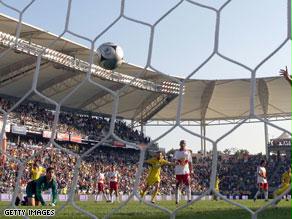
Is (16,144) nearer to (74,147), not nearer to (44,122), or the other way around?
(44,122)

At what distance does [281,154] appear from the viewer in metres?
32.8

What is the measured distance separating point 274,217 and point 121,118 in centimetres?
2881

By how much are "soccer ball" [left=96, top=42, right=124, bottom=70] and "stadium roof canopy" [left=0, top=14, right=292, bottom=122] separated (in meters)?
9.86

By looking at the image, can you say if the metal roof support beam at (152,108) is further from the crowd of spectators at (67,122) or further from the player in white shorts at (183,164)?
the player in white shorts at (183,164)

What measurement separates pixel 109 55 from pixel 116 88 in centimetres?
1574

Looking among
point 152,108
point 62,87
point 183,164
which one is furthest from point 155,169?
point 152,108

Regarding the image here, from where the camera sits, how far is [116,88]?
23484 mm

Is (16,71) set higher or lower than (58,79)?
lower

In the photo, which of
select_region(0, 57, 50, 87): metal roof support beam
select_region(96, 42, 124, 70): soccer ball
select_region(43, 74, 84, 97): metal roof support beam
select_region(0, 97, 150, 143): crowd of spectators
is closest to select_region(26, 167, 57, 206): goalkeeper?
select_region(96, 42, 124, 70): soccer ball

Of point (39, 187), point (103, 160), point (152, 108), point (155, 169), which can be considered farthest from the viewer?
point (152, 108)

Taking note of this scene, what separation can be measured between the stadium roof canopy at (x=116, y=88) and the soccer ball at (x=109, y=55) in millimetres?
9856

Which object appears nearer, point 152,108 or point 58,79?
point 58,79

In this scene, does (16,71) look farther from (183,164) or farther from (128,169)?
(183,164)

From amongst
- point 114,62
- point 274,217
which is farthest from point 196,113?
point 274,217
